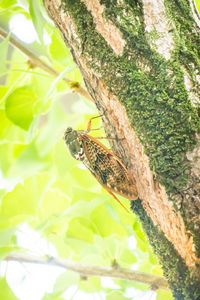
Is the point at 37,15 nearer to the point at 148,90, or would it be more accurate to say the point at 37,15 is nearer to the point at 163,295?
the point at 148,90

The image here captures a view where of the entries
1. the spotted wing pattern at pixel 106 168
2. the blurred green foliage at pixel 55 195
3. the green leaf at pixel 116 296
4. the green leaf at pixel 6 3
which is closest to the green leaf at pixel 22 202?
the blurred green foliage at pixel 55 195

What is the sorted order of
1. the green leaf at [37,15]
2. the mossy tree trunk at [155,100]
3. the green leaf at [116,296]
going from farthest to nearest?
1. the green leaf at [116,296]
2. the green leaf at [37,15]
3. the mossy tree trunk at [155,100]

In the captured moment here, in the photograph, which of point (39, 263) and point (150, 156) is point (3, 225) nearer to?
point (39, 263)

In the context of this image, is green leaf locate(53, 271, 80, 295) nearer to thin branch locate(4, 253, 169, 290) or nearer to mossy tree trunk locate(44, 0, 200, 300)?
thin branch locate(4, 253, 169, 290)

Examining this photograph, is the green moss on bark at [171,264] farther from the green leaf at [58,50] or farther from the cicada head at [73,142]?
the green leaf at [58,50]

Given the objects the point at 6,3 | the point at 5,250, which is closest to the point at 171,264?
the point at 5,250

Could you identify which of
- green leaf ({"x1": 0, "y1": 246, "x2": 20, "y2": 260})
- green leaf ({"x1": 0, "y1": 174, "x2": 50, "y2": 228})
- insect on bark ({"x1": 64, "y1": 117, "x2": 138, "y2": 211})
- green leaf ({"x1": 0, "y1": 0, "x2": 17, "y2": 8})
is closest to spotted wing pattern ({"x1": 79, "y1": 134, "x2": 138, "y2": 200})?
insect on bark ({"x1": 64, "y1": 117, "x2": 138, "y2": 211})
